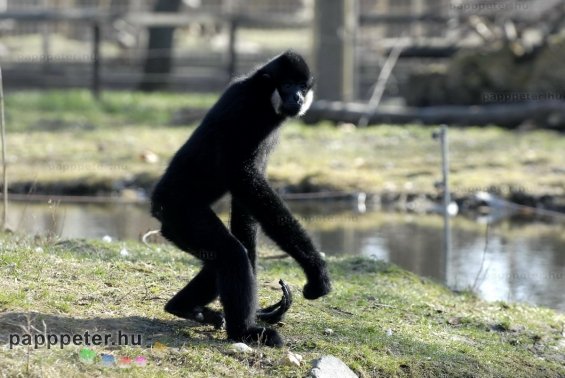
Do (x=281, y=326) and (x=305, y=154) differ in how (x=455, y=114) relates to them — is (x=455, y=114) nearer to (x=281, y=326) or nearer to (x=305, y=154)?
(x=305, y=154)

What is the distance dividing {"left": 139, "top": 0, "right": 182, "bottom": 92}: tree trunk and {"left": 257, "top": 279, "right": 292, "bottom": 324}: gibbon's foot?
20231 millimetres

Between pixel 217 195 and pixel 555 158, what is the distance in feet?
37.1

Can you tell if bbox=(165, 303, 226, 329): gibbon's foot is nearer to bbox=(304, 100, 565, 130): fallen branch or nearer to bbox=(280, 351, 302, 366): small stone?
bbox=(280, 351, 302, 366): small stone

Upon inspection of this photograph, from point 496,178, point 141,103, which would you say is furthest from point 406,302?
point 141,103

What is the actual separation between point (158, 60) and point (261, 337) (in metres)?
21.7

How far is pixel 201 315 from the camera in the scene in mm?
7203

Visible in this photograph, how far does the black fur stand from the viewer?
22.1ft

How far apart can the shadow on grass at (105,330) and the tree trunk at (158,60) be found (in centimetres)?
2049

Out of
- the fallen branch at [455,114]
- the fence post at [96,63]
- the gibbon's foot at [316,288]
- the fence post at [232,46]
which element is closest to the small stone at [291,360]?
the gibbon's foot at [316,288]

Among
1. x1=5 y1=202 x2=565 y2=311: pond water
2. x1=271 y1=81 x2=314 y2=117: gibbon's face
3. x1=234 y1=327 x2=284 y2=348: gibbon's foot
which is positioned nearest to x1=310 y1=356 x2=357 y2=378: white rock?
x1=234 y1=327 x2=284 y2=348: gibbon's foot

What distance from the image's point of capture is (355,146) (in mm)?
18562

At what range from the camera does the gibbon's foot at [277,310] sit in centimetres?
721

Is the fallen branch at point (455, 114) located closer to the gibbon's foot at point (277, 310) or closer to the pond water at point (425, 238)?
the pond water at point (425, 238)

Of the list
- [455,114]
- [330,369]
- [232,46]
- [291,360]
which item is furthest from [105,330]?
[232,46]
